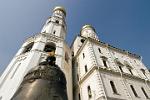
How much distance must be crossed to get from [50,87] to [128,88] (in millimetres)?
12958

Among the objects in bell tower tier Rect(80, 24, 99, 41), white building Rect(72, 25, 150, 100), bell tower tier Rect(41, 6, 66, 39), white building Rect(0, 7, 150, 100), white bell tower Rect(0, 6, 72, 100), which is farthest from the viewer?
bell tower tier Rect(80, 24, 99, 41)

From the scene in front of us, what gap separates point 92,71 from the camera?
14.3 metres

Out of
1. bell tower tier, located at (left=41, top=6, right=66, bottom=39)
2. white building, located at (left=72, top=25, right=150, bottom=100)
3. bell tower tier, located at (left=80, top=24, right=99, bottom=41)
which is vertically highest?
bell tower tier, located at (left=80, top=24, right=99, bottom=41)

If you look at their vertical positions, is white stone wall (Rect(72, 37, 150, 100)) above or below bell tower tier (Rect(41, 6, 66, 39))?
below

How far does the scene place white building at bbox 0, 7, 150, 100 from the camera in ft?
41.0

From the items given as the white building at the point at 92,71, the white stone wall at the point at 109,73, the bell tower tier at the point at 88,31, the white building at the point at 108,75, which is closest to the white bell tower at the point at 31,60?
the white building at the point at 92,71

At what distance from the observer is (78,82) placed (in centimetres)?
1611

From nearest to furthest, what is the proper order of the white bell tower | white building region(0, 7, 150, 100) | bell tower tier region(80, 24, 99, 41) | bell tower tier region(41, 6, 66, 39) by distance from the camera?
the white bell tower < white building region(0, 7, 150, 100) < bell tower tier region(41, 6, 66, 39) < bell tower tier region(80, 24, 99, 41)

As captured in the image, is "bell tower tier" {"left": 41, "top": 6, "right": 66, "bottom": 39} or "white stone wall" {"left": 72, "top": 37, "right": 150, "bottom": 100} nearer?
"white stone wall" {"left": 72, "top": 37, "right": 150, "bottom": 100}

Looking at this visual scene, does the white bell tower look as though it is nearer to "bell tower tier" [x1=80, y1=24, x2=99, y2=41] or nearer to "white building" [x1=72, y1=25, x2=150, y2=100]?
"white building" [x1=72, y1=25, x2=150, y2=100]

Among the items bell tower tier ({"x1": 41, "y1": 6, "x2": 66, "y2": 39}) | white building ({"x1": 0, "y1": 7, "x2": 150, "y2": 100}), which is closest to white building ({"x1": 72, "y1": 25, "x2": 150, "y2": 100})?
white building ({"x1": 0, "y1": 7, "x2": 150, "y2": 100})

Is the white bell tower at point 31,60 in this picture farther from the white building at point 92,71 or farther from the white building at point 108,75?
the white building at point 108,75

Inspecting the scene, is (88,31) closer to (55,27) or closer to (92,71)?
(55,27)

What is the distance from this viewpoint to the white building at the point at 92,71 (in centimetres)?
1249
